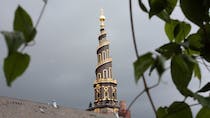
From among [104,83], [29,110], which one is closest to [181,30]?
[29,110]

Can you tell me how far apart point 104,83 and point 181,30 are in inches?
1020

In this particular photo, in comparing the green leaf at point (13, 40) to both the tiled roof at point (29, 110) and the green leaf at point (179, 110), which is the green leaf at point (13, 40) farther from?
the tiled roof at point (29, 110)

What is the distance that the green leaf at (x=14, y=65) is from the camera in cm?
22

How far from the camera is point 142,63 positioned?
0.22 m

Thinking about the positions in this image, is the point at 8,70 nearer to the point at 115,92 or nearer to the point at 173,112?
the point at 173,112

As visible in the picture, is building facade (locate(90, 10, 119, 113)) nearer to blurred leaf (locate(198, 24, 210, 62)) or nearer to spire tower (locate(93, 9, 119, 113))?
spire tower (locate(93, 9, 119, 113))

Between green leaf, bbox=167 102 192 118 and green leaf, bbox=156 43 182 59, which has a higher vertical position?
green leaf, bbox=156 43 182 59

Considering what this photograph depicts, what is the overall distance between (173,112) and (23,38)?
0.51 ft

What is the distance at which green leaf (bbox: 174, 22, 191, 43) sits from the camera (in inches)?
13.7

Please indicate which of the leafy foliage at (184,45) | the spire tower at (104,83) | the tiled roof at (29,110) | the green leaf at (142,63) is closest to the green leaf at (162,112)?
the leafy foliage at (184,45)

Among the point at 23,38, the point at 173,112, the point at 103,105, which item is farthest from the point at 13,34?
the point at 103,105

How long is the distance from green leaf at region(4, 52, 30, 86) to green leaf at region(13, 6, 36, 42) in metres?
0.01

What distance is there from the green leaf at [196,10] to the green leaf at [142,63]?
0.32 feet

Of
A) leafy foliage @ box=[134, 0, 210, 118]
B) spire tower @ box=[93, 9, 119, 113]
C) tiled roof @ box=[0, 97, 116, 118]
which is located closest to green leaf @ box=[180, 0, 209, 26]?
leafy foliage @ box=[134, 0, 210, 118]
